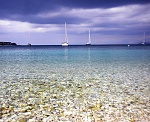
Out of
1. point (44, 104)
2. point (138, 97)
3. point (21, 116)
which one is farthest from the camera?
point (138, 97)

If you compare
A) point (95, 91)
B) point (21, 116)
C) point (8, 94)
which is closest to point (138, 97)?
point (95, 91)

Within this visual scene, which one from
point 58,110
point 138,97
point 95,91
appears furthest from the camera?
point 95,91

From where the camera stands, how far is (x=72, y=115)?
27.5 feet

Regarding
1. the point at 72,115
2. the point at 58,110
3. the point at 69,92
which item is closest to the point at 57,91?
the point at 69,92

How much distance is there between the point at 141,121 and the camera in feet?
25.2

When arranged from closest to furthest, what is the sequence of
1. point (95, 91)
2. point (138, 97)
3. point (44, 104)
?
point (44, 104), point (138, 97), point (95, 91)

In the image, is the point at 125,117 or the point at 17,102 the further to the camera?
the point at 17,102

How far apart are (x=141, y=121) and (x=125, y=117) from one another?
732 millimetres

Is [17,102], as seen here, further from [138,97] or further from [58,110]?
[138,97]

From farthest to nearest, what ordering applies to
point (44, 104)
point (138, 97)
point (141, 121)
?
1. point (138, 97)
2. point (44, 104)
3. point (141, 121)

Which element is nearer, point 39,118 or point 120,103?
point 39,118

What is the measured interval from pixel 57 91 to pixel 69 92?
0.92 m

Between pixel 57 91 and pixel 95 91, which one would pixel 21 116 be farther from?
pixel 95 91

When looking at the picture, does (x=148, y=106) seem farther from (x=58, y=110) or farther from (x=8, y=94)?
(x=8, y=94)
